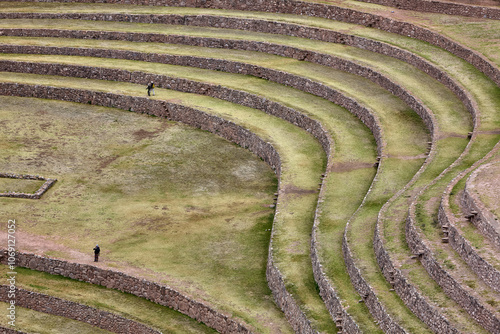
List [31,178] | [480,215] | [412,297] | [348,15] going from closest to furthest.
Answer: [412,297]
[480,215]
[31,178]
[348,15]

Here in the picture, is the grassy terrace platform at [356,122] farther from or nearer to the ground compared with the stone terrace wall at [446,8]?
nearer to the ground

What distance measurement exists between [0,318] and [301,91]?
23558mm

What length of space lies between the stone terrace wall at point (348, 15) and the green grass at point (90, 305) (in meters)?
21.8

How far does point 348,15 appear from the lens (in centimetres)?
5578

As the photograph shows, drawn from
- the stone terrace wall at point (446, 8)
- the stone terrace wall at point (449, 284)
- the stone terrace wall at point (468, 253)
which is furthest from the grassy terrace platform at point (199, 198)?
the stone terrace wall at point (446, 8)

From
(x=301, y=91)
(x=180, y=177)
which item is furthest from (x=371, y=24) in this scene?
(x=180, y=177)

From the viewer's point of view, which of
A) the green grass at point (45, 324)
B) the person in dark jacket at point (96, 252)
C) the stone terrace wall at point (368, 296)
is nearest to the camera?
the stone terrace wall at point (368, 296)

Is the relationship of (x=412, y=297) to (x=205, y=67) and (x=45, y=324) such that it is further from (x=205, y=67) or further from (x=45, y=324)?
(x=205, y=67)

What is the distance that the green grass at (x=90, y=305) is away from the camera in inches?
1175

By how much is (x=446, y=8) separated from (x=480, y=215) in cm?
3037

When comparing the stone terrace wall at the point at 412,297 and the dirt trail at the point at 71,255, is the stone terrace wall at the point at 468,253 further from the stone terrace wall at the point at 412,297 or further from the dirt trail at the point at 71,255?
the dirt trail at the point at 71,255

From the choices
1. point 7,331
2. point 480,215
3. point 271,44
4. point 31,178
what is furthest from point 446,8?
point 7,331

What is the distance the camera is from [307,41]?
53.9 metres

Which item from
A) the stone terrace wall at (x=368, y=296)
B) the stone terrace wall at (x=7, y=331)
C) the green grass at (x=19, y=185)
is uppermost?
the stone terrace wall at (x=368, y=296)
